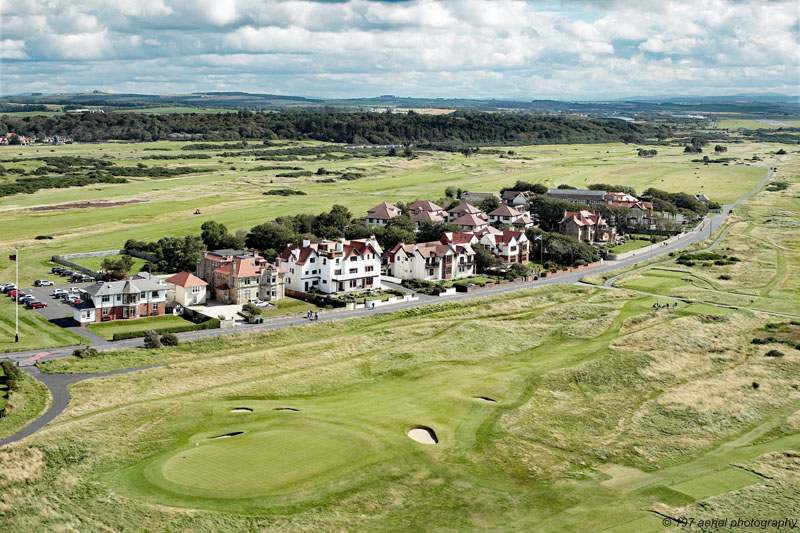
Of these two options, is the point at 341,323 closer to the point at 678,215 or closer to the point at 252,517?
the point at 252,517

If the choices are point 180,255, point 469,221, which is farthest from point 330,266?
point 469,221

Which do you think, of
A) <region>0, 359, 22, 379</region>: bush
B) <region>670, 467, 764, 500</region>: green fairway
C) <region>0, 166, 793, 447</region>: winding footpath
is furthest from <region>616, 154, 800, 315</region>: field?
<region>0, 359, 22, 379</region>: bush

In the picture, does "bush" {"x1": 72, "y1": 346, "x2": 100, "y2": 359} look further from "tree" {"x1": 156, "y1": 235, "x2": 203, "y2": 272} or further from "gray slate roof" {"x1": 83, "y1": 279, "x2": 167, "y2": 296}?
"tree" {"x1": 156, "y1": 235, "x2": 203, "y2": 272}

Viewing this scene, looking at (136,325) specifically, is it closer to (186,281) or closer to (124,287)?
(124,287)

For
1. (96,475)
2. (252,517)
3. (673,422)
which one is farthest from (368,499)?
(673,422)

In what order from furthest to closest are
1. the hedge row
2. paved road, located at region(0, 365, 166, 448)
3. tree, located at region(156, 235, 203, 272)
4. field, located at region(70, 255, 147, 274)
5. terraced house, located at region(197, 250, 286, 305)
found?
field, located at region(70, 255, 147, 274) → tree, located at region(156, 235, 203, 272) → terraced house, located at region(197, 250, 286, 305) → the hedge row → paved road, located at region(0, 365, 166, 448)
